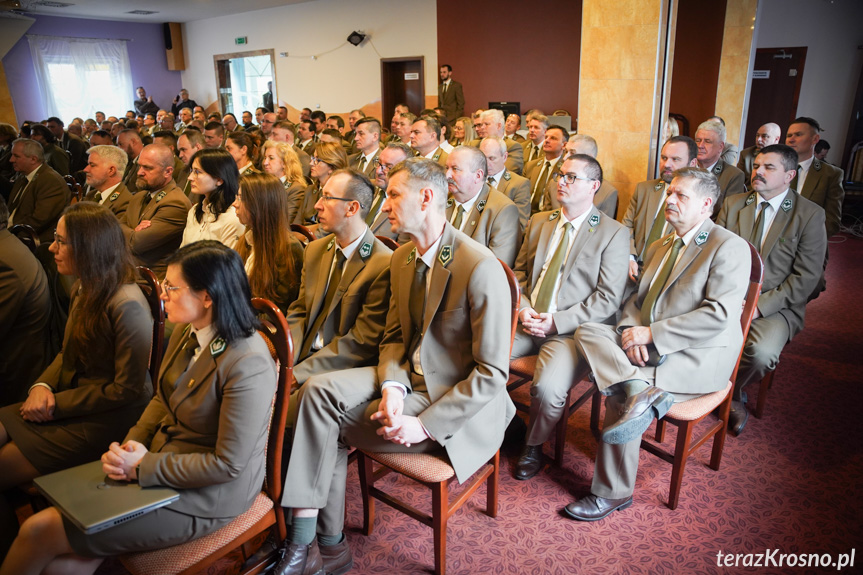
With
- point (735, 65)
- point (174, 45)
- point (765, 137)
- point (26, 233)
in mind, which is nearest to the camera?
point (26, 233)

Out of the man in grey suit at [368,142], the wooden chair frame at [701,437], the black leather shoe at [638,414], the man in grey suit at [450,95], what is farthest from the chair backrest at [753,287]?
the man in grey suit at [450,95]

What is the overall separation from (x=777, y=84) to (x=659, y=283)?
30.1 feet

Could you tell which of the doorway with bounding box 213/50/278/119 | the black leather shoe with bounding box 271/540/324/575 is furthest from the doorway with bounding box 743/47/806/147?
the doorway with bounding box 213/50/278/119

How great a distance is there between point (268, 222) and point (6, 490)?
4.70ft

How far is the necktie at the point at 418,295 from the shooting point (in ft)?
6.85

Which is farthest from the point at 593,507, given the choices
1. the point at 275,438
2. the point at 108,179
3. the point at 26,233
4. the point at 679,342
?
the point at 108,179

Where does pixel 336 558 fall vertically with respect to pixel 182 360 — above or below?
below

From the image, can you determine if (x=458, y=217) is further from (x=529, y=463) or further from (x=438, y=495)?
(x=438, y=495)

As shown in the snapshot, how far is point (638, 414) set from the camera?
215 cm

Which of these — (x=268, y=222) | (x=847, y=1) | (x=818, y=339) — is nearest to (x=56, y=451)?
(x=268, y=222)

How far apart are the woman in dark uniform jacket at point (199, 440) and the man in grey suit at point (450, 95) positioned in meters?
10.4

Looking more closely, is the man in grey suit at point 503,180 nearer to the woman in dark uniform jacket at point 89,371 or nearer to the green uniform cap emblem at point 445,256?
the green uniform cap emblem at point 445,256

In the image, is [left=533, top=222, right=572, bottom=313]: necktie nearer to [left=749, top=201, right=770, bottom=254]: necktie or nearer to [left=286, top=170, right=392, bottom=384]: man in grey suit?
[left=286, top=170, right=392, bottom=384]: man in grey suit

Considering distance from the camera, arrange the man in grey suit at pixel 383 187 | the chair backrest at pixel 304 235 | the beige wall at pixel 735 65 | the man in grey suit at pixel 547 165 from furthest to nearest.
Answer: the beige wall at pixel 735 65, the man in grey suit at pixel 547 165, the man in grey suit at pixel 383 187, the chair backrest at pixel 304 235
